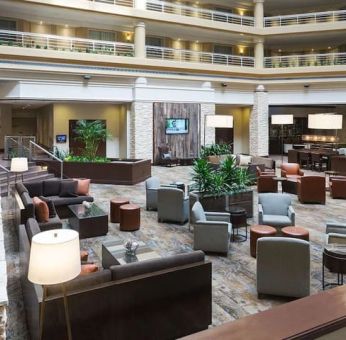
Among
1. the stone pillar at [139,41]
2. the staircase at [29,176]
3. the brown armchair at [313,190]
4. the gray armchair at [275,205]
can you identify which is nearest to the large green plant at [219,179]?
the gray armchair at [275,205]

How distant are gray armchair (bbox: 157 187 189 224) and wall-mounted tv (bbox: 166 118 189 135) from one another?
414 inches

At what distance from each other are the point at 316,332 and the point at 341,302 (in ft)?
0.89

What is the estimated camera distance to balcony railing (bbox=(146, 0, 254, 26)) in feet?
60.8

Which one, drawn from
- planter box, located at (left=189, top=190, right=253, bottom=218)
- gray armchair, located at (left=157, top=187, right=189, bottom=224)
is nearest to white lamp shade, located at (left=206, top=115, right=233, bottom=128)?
planter box, located at (left=189, top=190, right=253, bottom=218)

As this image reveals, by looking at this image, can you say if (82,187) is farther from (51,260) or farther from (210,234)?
(51,260)

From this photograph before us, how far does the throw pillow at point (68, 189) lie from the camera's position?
9.38 m

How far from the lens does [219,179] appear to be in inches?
325

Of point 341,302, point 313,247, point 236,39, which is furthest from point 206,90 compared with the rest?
point 341,302

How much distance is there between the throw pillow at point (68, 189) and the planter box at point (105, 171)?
4017 mm

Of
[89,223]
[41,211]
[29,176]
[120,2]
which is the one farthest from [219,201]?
[120,2]

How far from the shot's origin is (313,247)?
22.7 feet

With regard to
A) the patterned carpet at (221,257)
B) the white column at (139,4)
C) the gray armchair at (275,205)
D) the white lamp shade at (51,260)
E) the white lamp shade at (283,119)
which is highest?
the white column at (139,4)

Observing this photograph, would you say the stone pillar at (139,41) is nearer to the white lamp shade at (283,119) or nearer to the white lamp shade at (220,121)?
Answer: the white lamp shade at (220,121)

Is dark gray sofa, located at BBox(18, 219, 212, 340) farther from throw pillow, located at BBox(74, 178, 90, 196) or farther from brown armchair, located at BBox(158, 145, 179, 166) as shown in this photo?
brown armchair, located at BBox(158, 145, 179, 166)
